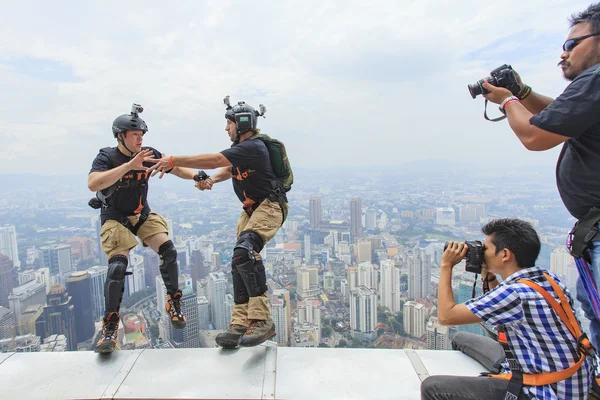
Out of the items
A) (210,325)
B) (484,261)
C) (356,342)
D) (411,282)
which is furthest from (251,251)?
(411,282)

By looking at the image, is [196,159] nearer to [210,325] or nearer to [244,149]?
[244,149]

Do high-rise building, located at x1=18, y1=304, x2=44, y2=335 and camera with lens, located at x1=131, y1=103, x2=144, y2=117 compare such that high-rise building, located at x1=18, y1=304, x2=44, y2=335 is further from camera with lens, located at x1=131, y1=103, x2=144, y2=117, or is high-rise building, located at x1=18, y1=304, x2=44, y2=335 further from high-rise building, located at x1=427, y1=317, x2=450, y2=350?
high-rise building, located at x1=427, y1=317, x2=450, y2=350

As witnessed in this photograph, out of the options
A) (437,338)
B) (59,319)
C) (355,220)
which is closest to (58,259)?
(59,319)

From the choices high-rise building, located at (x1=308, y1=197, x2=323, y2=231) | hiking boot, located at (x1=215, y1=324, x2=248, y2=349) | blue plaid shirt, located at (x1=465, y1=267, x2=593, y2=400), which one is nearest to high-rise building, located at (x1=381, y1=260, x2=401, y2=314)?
hiking boot, located at (x1=215, y1=324, x2=248, y2=349)

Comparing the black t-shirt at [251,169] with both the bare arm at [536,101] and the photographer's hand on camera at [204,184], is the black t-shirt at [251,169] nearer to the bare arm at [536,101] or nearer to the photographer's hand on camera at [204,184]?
the photographer's hand on camera at [204,184]

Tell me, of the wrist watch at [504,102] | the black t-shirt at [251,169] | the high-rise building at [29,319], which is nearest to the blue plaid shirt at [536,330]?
the wrist watch at [504,102]

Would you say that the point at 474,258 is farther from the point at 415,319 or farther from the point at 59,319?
the point at 59,319
